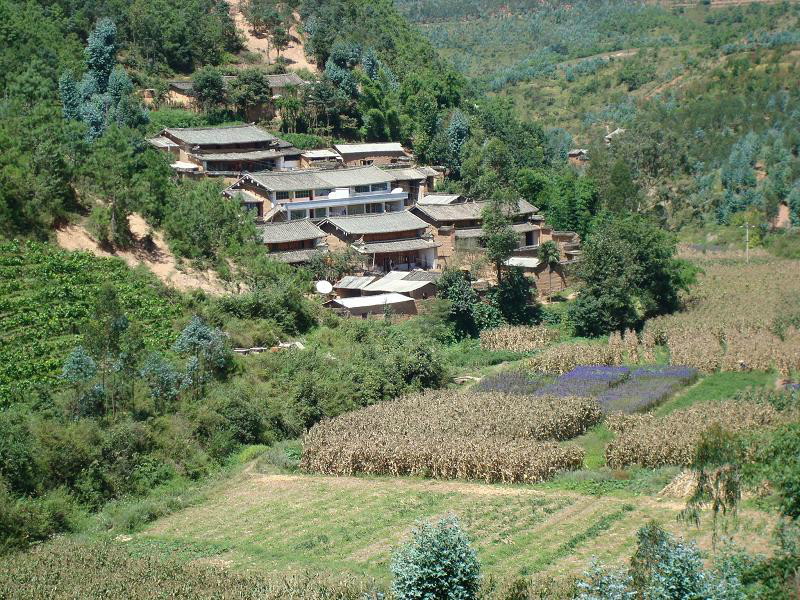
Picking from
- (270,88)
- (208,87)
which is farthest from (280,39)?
(208,87)

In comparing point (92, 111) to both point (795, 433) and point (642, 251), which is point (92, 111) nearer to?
point (642, 251)

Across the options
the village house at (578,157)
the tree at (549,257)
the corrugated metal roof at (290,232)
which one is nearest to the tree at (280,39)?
the corrugated metal roof at (290,232)

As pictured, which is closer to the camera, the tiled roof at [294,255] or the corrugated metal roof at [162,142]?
the tiled roof at [294,255]

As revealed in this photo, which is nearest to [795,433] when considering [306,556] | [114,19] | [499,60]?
[306,556]

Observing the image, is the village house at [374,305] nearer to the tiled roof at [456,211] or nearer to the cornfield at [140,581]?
the tiled roof at [456,211]

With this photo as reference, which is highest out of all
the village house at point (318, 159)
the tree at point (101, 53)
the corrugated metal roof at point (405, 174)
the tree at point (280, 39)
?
the tree at point (280, 39)

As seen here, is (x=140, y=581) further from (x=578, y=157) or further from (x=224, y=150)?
(x=578, y=157)

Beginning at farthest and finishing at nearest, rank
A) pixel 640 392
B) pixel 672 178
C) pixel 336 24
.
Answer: pixel 672 178, pixel 336 24, pixel 640 392
